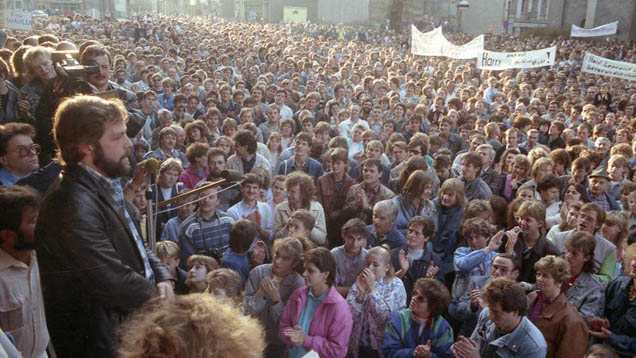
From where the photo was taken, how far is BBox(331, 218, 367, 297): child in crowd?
16.1ft

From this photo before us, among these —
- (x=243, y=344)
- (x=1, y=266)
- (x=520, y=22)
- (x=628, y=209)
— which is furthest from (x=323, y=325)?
(x=520, y=22)

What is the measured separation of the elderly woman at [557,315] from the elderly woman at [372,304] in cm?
A: 96

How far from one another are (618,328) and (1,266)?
3823mm

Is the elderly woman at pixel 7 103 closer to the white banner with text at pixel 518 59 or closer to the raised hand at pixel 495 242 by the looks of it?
the raised hand at pixel 495 242

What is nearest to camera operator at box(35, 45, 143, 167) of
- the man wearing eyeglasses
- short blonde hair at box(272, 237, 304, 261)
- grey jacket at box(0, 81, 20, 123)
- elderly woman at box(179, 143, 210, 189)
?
the man wearing eyeglasses

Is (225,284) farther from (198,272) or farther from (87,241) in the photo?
(87,241)

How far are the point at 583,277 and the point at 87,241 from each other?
3.61m

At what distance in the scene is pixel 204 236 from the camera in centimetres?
520

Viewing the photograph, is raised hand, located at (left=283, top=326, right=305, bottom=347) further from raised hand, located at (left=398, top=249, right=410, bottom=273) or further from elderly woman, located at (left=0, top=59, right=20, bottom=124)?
elderly woman, located at (left=0, top=59, right=20, bottom=124)

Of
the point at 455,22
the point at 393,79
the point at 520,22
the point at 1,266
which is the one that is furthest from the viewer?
the point at 455,22

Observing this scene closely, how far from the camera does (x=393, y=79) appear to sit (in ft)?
46.6

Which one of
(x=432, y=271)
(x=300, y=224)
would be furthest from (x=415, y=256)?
(x=300, y=224)

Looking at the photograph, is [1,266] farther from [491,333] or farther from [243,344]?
[491,333]

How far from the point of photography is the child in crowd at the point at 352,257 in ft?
16.1
